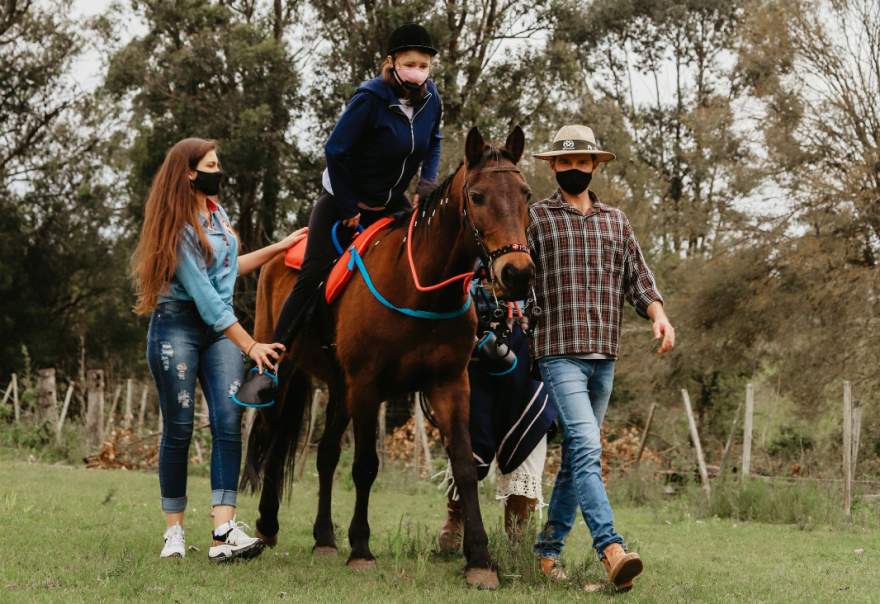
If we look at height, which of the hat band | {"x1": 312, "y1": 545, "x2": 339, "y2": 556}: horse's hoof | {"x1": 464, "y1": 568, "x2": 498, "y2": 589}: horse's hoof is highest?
the hat band

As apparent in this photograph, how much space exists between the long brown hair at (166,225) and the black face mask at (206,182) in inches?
1.8

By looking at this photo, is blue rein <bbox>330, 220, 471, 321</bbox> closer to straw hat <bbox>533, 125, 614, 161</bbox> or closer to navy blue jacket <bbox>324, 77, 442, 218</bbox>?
navy blue jacket <bbox>324, 77, 442, 218</bbox>

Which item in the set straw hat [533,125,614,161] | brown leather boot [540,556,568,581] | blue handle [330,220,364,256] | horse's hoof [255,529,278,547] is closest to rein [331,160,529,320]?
blue handle [330,220,364,256]

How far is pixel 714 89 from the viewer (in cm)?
3266

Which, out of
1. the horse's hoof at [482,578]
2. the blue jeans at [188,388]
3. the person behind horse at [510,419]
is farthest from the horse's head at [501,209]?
the blue jeans at [188,388]

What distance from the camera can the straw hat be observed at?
211 inches

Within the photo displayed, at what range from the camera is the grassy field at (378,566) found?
15.7 ft

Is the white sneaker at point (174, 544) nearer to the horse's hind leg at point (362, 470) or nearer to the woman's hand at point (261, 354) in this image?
the horse's hind leg at point (362, 470)

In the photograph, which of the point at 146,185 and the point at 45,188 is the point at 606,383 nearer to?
the point at 146,185

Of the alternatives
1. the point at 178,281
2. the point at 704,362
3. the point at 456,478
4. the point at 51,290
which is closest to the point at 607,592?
the point at 456,478

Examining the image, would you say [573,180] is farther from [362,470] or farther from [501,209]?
[362,470]

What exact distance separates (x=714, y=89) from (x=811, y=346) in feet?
60.1

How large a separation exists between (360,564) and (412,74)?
2921 millimetres

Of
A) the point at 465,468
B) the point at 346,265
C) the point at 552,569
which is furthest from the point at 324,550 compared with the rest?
the point at 346,265
